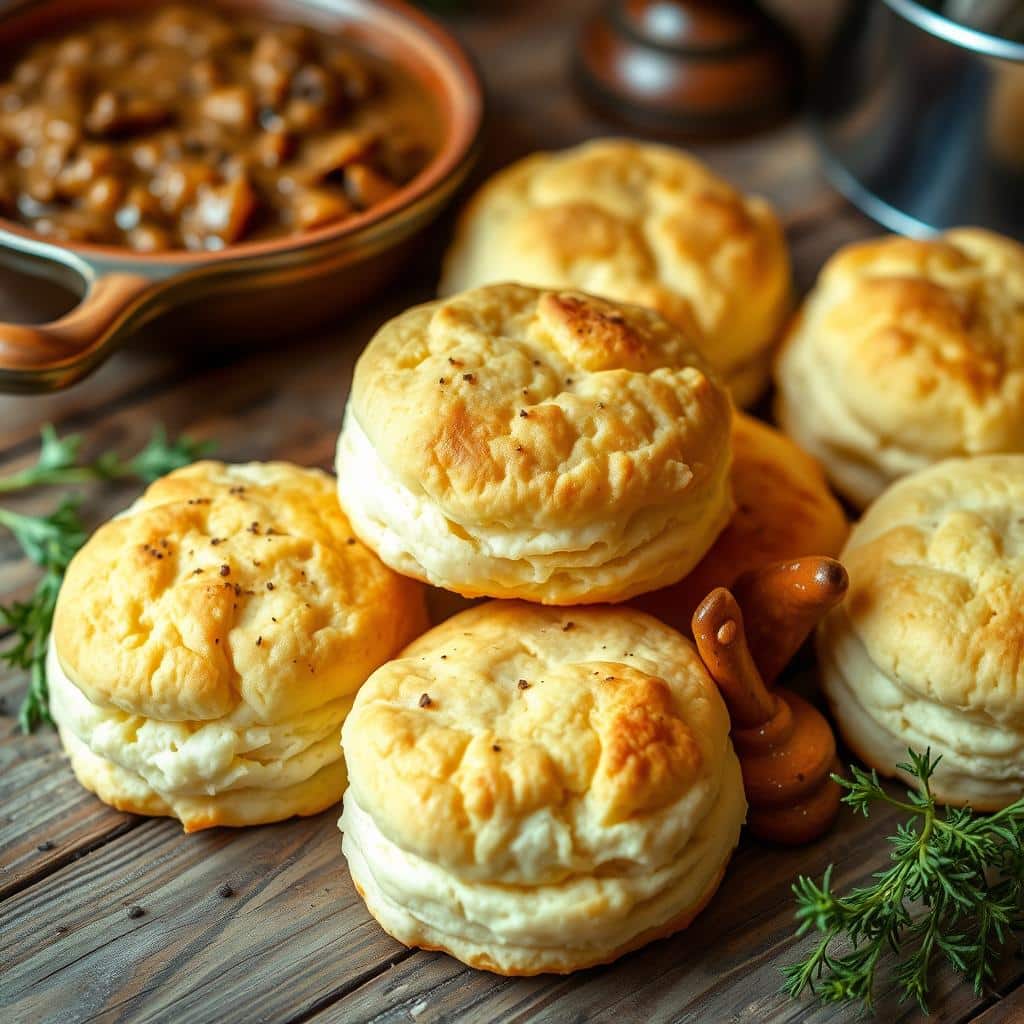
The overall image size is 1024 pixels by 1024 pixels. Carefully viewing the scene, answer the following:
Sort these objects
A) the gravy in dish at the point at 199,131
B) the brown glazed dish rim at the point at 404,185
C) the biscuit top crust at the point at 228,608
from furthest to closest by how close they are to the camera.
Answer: the gravy in dish at the point at 199,131
the brown glazed dish rim at the point at 404,185
the biscuit top crust at the point at 228,608

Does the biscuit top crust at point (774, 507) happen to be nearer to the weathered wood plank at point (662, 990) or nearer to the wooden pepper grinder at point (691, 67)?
the weathered wood plank at point (662, 990)

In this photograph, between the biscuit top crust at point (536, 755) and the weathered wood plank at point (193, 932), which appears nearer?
the biscuit top crust at point (536, 755)

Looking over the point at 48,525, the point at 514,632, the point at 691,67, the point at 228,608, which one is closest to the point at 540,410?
the point at 514,632

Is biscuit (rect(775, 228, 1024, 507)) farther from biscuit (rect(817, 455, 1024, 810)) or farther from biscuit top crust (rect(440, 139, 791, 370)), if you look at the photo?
biscuit (rect(817, 455, 1024, 810))

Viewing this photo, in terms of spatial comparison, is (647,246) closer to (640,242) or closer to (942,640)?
(640,242)

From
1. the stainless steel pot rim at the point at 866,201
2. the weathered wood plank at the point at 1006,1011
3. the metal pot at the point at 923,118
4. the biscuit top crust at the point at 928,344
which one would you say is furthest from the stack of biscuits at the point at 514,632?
the stainless steel pot rim at the point at 866,201

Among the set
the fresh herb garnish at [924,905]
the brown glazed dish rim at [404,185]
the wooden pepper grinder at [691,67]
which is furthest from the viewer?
the wooden pepper grinder at [691,67]

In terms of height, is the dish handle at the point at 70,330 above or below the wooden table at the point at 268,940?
above

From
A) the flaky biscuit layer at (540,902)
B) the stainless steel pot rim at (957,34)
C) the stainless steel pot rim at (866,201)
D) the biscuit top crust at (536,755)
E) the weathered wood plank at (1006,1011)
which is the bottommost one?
the weathered wood plank at (1006,1011)

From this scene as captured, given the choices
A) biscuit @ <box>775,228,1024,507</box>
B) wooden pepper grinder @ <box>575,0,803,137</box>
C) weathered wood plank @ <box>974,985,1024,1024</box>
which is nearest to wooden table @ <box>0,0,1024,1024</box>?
weathered wood plank @ <box>974,985,1024,1024</box>
